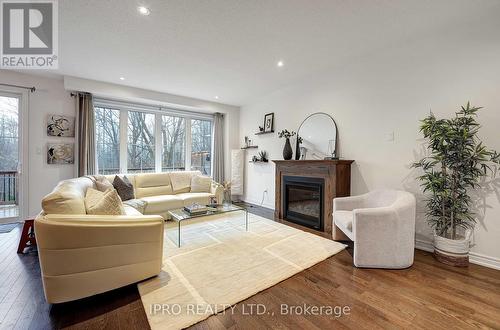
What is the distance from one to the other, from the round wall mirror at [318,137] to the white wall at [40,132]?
465 cm

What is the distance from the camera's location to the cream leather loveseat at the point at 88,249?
1.51 metres

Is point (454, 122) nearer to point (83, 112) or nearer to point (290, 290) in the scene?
point (290, 290)

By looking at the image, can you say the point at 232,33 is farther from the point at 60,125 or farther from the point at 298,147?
the point at 60,125

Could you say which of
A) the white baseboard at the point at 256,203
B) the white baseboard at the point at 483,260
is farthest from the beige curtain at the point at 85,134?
the white baseboard at the point at 483,260

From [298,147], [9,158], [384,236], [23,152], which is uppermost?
[298,147]

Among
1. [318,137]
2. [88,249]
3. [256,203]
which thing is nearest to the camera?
[88,249]

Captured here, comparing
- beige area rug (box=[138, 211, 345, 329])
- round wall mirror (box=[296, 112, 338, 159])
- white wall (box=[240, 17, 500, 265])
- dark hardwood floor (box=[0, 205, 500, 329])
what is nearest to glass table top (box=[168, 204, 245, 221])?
beige area rug (box=[138, 211, 345, 329])

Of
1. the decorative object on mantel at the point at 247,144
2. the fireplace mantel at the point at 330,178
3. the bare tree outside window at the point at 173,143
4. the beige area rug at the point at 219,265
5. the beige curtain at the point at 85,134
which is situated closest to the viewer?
the beige area rug at the point at 219,265

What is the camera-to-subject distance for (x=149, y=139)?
16.5 feet

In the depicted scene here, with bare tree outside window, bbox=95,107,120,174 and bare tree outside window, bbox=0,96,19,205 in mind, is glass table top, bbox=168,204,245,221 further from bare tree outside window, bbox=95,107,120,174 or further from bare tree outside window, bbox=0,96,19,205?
bare tree outside window, bbox=0,96,19,205

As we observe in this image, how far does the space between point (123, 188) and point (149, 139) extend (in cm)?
169

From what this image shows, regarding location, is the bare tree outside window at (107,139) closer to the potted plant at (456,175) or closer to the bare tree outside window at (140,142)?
the bare tree outside window at (140,142)

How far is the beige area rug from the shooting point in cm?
163

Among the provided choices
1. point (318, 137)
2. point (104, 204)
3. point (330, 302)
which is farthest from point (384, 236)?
point (104, 204)
